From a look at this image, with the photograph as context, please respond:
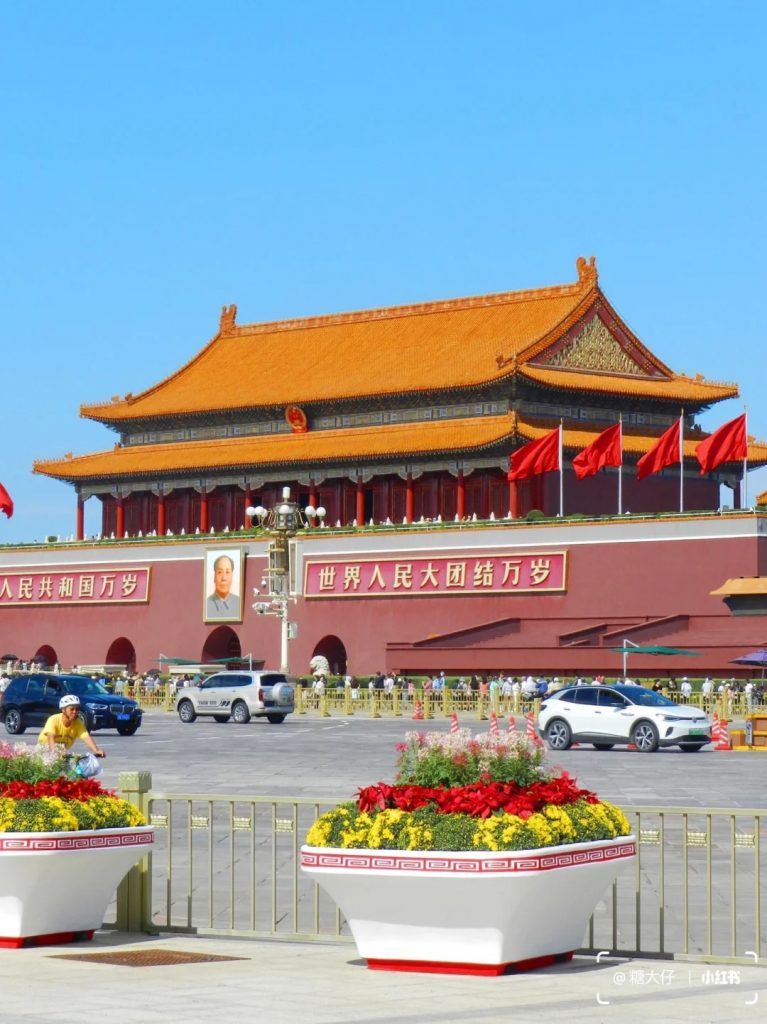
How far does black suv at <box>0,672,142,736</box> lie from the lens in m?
40.7

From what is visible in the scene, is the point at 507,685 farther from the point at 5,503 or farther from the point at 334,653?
the point at 5,503

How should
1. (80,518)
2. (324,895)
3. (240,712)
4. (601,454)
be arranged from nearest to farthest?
(324,895) → (240,712) → (601,454) → (80,518)

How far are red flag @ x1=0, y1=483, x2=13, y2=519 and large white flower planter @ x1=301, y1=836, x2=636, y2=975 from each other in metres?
63.0

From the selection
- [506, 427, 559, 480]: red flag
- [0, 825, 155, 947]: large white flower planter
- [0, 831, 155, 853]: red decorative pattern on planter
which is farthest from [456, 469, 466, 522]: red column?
[0, 831, 155, 853]: red decorative pattern on planter

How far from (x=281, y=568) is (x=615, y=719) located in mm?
27306

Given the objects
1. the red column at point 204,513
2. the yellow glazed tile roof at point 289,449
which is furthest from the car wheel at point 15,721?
the red column at point 204,513

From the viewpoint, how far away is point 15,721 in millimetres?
41781

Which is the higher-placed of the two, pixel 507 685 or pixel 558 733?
pixel 507 685

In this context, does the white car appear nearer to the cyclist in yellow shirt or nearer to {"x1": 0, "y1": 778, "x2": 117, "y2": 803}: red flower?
the cyclist in yellow shirt

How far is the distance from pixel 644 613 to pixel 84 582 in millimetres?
25161

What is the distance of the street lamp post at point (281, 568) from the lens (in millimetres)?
60031

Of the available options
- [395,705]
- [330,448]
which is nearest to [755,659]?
[395,705]

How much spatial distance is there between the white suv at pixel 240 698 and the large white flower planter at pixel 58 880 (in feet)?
117

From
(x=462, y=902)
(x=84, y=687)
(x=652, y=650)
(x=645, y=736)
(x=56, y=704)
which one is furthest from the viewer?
(x=652, y=650)
